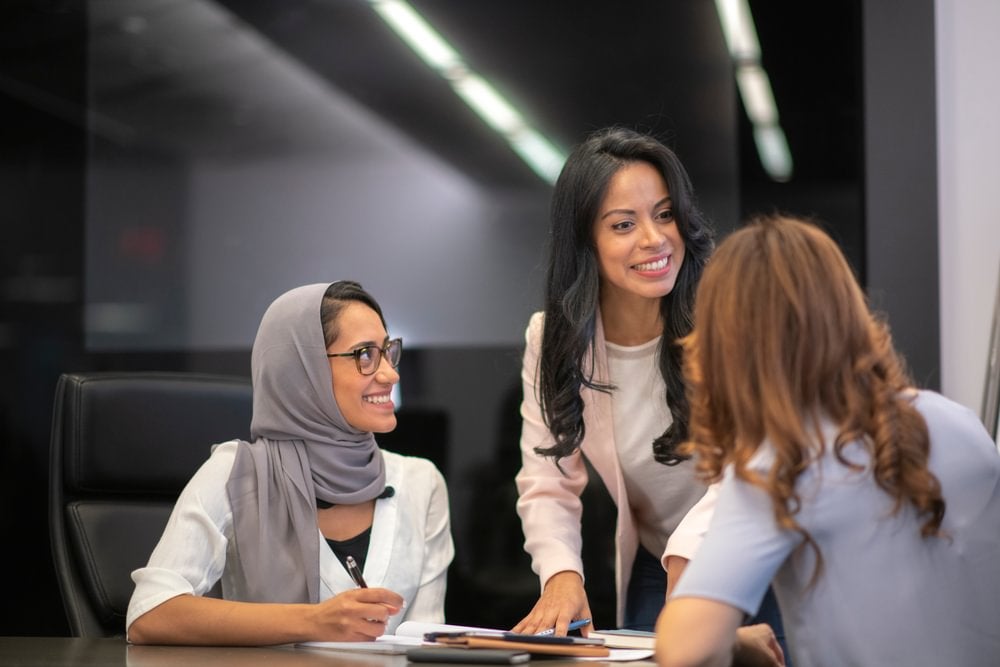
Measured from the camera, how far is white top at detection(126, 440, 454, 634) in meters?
2.00

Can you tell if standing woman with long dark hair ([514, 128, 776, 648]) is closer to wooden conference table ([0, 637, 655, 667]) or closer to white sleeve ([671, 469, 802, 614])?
wooden conference table ([0, 637, 655, 667])

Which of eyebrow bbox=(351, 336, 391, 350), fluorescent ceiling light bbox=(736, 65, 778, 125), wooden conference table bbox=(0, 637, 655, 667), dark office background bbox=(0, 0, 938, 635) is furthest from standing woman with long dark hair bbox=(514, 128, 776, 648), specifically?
fluorescent ceiling light bbox=(736, 65, 778, 125)

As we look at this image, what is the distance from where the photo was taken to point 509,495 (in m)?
3.70

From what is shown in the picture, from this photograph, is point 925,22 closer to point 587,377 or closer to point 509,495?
point 587,377

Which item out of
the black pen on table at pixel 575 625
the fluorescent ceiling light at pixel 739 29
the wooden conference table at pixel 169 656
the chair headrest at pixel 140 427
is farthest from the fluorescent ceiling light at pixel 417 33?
the wooden conference table at pixel 169 656

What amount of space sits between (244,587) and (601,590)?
1662mm

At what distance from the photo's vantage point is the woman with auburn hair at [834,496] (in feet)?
4.51

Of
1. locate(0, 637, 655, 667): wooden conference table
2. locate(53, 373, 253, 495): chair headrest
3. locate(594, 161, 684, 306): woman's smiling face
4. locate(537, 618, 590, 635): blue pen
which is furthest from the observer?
locate(53, 373, 253, 495): chair headrest

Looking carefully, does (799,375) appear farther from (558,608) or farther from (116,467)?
(116,467)

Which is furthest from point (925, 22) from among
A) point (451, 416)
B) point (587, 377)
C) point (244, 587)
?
point (244, 587)

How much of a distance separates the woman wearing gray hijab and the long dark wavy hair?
0.31 metres

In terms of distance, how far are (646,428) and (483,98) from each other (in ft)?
5.76

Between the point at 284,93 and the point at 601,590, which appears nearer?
the point at 601,590

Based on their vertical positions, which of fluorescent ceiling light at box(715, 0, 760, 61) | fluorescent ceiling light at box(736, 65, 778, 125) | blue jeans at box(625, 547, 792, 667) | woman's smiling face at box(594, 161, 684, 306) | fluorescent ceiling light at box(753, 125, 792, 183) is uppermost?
fluorescent ceiling light at box(715, 0, 760, 61)
